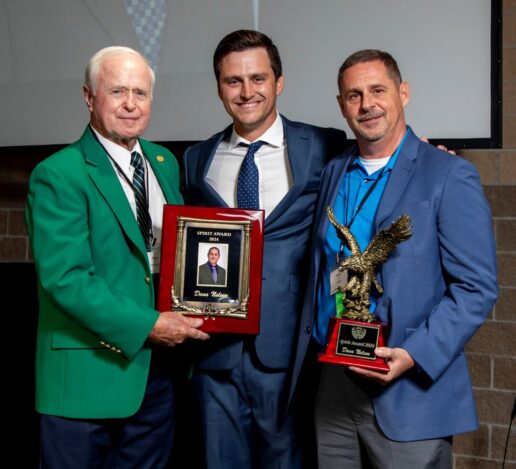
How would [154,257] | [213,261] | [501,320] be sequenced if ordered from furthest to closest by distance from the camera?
[501,320], [154,257], [213,261]

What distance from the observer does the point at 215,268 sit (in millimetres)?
1822

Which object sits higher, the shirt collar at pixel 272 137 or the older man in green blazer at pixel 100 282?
the shirt collar at pixel 272 137

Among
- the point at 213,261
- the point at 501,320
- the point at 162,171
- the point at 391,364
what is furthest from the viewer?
the point at 501,320

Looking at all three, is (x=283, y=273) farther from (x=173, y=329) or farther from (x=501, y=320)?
(x=501, y=320)

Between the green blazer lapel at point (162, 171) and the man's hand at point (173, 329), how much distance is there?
1.27 feet

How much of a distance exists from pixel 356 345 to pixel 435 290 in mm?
245

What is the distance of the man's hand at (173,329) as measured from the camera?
177 cm

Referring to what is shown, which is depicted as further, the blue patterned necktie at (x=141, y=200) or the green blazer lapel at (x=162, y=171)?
the green blazer lapel at (x=162, y=171)

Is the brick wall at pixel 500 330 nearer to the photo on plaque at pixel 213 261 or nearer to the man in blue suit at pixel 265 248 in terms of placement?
the man in blue suit at pixel 265 248

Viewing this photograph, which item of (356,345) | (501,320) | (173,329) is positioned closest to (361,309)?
(356,345)

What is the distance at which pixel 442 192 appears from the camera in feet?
5.26

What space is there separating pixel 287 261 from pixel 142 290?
43cm

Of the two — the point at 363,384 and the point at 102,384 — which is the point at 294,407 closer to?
the point at 363,384

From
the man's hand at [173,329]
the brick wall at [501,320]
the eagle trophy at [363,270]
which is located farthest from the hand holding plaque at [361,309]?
the brick wall at [501,320]
